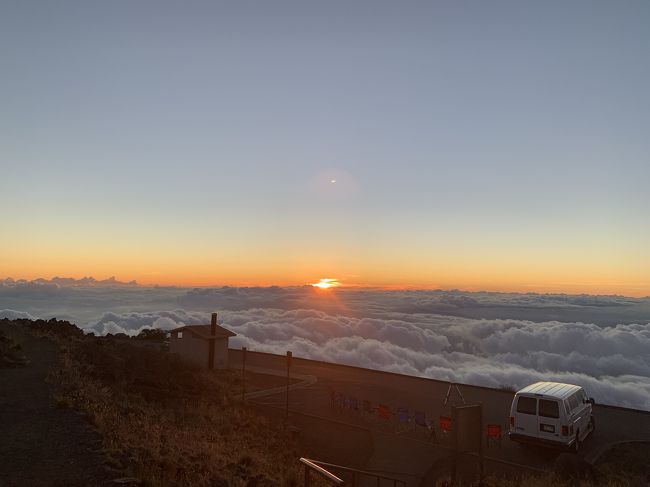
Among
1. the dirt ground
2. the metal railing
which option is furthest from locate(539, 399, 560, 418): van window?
the dirt ground

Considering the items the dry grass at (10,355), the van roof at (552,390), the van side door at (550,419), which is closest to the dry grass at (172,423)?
the dry grass at (10,355)

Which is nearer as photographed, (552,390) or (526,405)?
(526,405)

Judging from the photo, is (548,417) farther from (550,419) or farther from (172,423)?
(172,423)

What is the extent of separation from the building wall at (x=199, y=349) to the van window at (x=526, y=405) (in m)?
22.5

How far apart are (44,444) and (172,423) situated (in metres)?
5.43

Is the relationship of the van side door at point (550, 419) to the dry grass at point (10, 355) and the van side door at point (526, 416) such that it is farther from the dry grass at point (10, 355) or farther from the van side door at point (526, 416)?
the dry grass at point (10, 355)

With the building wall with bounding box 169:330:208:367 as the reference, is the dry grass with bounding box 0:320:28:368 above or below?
above

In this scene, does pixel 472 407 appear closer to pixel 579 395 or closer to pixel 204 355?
pixel 579 395

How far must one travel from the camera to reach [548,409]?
1541 cm

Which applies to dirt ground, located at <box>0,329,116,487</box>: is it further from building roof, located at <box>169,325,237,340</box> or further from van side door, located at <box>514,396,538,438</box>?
building roof, located at <box>169,325,237,340</box>

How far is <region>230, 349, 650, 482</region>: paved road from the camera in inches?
635

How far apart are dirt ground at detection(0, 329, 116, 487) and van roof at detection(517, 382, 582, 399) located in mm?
13132

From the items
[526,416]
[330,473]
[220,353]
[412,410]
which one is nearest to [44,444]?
[330,473]

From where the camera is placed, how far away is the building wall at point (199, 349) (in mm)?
32781
